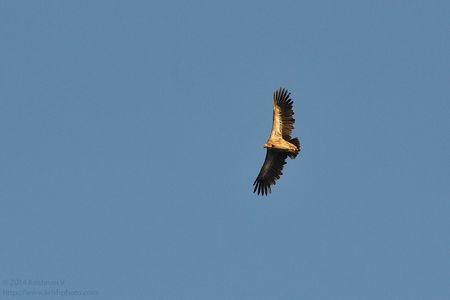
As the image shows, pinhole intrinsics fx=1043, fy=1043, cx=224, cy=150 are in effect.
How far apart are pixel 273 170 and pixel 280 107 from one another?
470cm

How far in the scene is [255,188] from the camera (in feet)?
238

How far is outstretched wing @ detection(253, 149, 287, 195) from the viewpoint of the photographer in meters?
70.8

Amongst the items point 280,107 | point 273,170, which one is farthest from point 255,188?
point 280,107

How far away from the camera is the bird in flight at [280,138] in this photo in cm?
6894

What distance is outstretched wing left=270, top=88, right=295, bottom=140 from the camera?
69.4m

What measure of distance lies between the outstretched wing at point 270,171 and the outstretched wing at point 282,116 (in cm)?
154

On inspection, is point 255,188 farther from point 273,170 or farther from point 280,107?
point 280,107

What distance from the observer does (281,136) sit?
69438 mm

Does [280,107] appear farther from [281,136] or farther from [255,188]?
[255,188]

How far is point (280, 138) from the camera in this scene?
69.4 meters

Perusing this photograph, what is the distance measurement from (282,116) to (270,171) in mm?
4412

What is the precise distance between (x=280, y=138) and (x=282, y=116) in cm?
155

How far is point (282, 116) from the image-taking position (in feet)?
229

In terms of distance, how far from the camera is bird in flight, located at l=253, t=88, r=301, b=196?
68938mm
